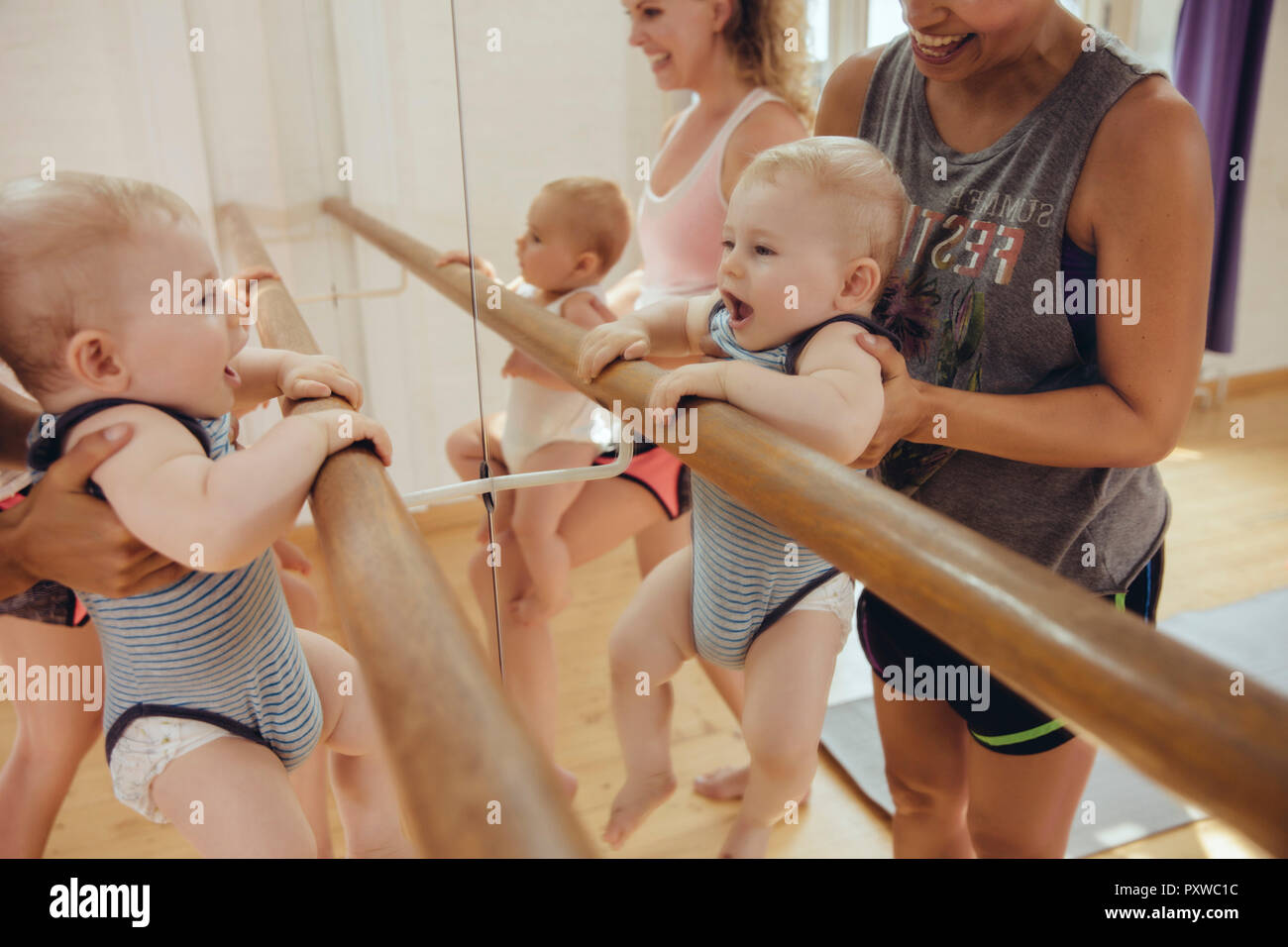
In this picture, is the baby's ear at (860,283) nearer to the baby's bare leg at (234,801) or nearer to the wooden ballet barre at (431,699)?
the wooden ballet barre at (431,699)

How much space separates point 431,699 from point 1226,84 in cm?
367

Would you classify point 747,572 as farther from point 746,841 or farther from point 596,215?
point 596,215

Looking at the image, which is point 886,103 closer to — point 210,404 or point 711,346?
point 711,346

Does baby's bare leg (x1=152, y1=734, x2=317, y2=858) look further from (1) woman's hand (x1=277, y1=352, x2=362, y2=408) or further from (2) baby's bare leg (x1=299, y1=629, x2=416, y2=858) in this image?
(1) woman's hand (x1=277, y1=352, x2=362, y2=408)

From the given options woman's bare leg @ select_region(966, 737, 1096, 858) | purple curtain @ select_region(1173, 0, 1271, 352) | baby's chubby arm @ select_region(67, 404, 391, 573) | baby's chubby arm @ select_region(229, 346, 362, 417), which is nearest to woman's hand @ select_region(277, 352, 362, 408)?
baby's chubby arm @ select_region(229, 346, 362, 417)

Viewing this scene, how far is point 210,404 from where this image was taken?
611mm

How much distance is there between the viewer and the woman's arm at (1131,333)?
0.71m

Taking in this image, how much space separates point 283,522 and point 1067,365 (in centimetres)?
66

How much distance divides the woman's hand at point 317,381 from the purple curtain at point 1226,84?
10.4 feet

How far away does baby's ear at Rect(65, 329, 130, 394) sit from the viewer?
1.82 ft

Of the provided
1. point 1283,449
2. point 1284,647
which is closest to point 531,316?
point 1284,647

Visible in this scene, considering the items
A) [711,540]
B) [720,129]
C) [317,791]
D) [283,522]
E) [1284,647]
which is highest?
[720,129]

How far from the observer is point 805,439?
65 cm
